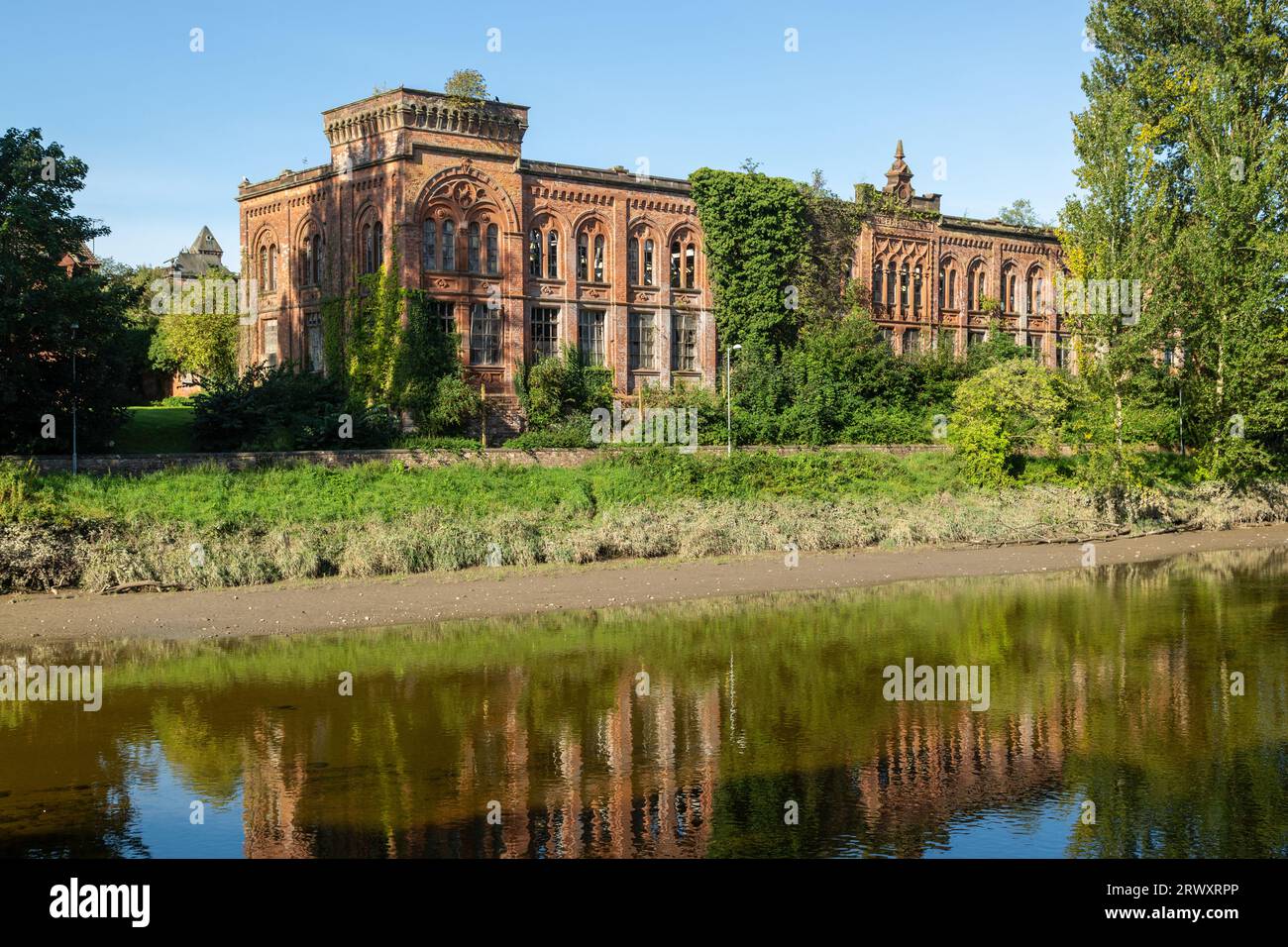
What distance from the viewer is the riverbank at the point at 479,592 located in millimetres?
Result: 24375

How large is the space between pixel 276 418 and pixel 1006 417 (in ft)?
83.0

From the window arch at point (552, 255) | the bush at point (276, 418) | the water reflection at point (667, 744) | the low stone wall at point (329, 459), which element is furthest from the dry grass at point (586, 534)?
the window arch at point (552, 255)

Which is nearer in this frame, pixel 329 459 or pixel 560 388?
pixel 329 459

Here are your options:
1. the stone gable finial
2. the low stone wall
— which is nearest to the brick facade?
the stone gable finial

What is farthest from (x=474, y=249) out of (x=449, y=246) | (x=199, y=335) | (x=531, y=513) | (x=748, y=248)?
(x=199, y=335)

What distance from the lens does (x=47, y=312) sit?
107ft

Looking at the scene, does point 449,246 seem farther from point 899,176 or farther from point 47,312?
point 899,176

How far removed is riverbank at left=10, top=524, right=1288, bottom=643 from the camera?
24.4 m

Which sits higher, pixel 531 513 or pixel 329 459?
pixel 329 459

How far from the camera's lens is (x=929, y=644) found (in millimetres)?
22516
